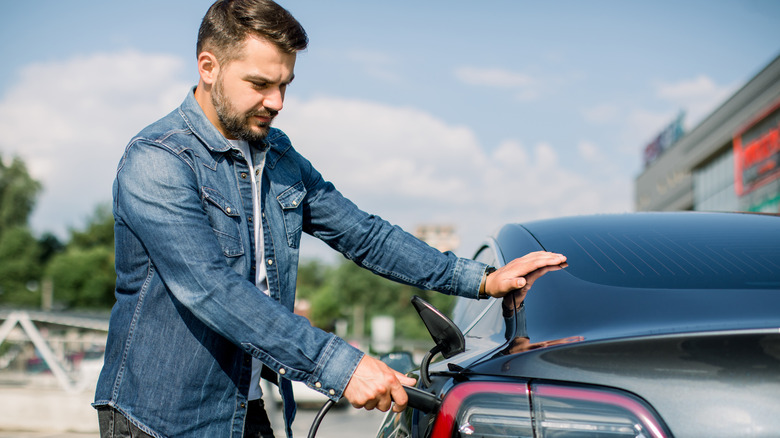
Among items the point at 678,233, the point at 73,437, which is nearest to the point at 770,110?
the point at 73,437

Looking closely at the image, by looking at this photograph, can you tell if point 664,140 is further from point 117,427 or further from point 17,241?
Result: point 117,427

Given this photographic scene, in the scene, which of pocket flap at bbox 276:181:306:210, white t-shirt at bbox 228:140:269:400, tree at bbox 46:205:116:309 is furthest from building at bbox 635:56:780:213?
tree at bbox 46:205:116:309

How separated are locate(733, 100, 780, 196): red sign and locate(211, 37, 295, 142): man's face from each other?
31.8m

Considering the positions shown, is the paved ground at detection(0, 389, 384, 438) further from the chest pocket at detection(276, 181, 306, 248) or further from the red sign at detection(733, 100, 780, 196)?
the red sign at detection(733, 100, 780, 196)

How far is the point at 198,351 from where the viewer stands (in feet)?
6.44

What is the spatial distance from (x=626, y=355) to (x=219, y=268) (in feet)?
3.20

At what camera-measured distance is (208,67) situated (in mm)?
2127

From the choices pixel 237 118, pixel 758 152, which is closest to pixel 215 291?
pixel 237 118

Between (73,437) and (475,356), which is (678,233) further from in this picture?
(73,437)

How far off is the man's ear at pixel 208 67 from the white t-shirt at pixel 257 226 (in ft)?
0.62

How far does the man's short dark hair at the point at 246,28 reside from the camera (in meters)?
2.03

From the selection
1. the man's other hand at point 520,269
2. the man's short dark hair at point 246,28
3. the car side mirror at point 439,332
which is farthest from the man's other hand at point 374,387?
the man's short dark hair at point 246,28

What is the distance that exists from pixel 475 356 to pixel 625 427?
41 centimetres

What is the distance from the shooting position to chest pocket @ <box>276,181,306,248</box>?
89.4 inches
